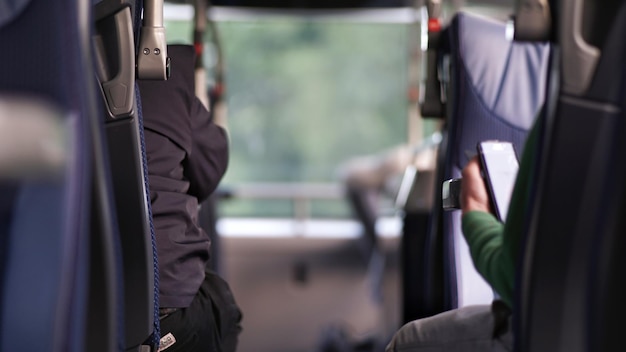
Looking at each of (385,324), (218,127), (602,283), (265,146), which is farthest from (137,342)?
(265,146)

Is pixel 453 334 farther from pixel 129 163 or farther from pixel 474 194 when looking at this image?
pixel 129 163

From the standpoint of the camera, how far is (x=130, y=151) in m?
1.57

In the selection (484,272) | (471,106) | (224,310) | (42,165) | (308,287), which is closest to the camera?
(42,165)

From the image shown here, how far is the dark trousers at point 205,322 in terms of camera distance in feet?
6.08

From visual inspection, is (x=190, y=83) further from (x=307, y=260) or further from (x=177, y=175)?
(x=307, y=260)

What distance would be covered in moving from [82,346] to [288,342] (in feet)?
12.2

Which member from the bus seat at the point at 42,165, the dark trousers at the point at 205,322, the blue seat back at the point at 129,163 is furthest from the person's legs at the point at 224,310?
the bus seat at the point at 42,165

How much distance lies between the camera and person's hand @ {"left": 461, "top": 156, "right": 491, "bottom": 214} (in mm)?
1574

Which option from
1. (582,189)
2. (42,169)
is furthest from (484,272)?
(42,169)

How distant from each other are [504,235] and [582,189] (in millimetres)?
176

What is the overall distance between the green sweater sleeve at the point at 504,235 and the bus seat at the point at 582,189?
0.05m

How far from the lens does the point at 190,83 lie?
1820mm

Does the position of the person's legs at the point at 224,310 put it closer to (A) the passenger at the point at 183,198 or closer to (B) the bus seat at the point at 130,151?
(A) the passenger at the point at 183,198

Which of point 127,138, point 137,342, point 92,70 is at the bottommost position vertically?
point 137,342
